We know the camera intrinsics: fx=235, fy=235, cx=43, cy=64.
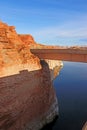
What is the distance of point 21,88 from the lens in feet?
88.7

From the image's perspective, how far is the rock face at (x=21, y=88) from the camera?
25.0 meters

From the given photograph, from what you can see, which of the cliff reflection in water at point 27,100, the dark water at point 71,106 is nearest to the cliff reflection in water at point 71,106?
the dark water at point 71,106

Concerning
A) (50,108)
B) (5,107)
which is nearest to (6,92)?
(5,107)

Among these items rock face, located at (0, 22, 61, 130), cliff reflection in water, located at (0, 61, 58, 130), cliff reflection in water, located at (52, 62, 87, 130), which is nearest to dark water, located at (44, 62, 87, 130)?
cliff reflection in water, located at (52, 62, 87, 130)

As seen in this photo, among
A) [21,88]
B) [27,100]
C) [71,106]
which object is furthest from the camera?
[71,106]

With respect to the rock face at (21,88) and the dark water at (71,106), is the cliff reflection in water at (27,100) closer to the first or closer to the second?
the rock face at (21,88)

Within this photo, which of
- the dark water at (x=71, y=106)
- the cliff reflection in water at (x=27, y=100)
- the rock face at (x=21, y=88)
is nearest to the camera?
the cliff reflection in water at (x=27, y=100)

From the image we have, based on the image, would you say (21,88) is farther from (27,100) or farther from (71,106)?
(71,106)

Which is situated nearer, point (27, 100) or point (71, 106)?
point (27, 100)

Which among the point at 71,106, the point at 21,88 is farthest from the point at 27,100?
the point at 71,106

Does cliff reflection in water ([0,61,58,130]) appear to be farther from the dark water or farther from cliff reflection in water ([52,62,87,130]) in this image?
cliff reflection in water ([52,62,87,130])

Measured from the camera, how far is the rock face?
82.0 ft

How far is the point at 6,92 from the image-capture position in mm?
24828

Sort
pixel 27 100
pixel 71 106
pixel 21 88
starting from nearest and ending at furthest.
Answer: pixel 21 88, pixel 27 100, pixel 71 106
